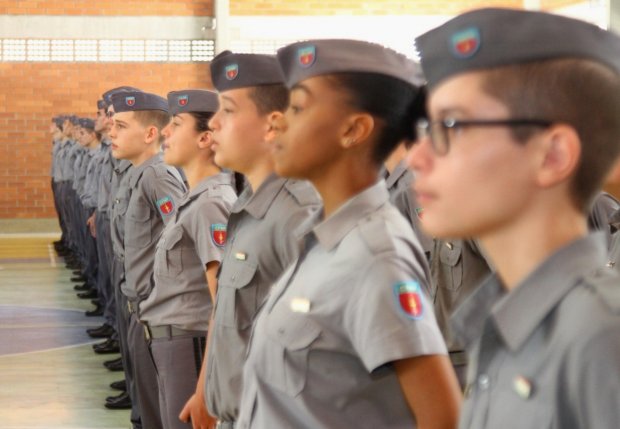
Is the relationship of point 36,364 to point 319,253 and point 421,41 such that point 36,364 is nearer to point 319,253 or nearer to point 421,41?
point 319,253

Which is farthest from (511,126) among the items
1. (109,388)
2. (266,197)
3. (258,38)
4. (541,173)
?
(258,38)

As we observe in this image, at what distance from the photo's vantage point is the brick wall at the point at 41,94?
58.1ft

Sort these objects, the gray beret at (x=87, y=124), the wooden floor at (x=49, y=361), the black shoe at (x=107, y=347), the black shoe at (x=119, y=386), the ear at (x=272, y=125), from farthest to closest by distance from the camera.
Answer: the gray beret at (x=87, y=124), the black shoe at (x=107, y=347), the black shoe at (x=119, y=386), the wooden floor at (x=49, y=361), the ear at (x=272, y=125)

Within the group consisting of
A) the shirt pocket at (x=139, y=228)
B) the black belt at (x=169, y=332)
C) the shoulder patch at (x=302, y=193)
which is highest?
the shoulder patch at (x=302, y=193)

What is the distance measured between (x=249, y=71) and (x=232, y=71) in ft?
0.18

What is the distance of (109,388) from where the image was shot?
7.45m

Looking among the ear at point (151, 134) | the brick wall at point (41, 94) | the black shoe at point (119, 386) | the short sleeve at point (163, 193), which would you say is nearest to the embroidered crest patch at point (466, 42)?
the short sleeve at point (163, 193)

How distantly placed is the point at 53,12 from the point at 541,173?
1706 centimetres

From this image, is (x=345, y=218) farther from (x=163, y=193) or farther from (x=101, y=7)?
(x=101, y=7)

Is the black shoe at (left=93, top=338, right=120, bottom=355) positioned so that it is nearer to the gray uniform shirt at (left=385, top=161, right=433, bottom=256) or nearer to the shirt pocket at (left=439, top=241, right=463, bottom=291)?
the gray uniform shirt at (left=385, top=161, right=433, bottom=256)

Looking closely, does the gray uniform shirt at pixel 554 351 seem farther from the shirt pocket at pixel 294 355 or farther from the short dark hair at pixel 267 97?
the short dark hair at pixel 267 97

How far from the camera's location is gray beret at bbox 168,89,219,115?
4516 mm

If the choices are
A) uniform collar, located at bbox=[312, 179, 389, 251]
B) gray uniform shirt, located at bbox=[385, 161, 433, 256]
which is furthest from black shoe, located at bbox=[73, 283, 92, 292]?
uniform collar, located at bbox=[312, 179, 389, 251]

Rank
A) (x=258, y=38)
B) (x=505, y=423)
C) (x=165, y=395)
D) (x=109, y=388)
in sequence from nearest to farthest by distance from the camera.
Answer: (x=505, y=423) < (x=165, y=395) < (x=109, y=388) < (x=258, y=38)
